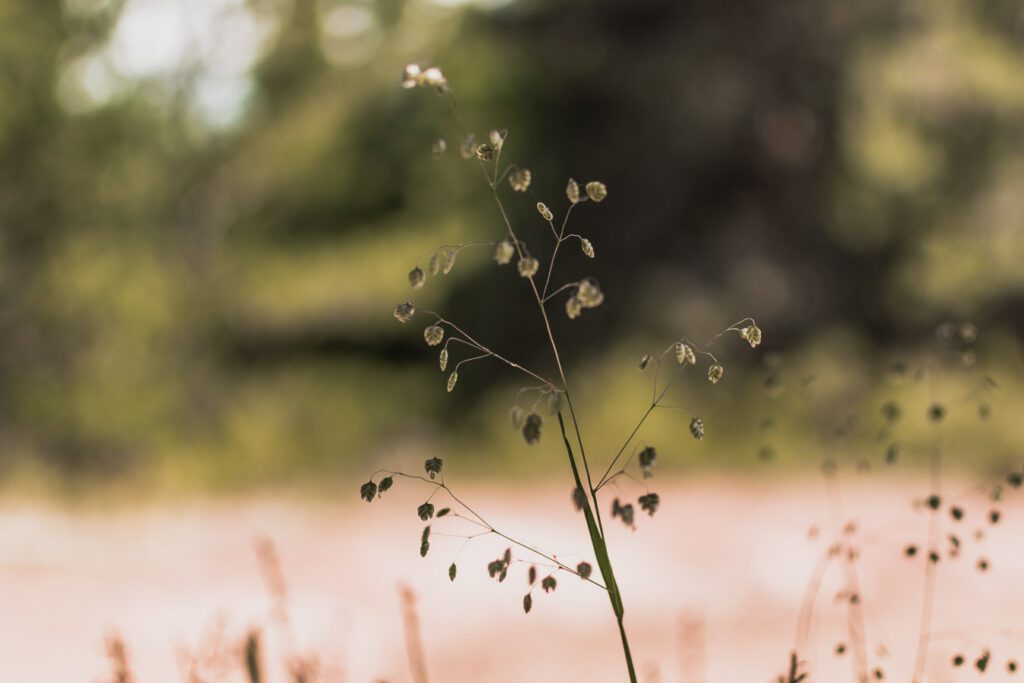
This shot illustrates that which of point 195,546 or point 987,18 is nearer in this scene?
point 195,546

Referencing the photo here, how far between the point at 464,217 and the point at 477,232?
0.21 metres

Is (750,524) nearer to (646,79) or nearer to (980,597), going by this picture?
(980,597)

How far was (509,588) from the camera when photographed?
5.34m

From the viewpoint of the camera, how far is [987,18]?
29.7ft

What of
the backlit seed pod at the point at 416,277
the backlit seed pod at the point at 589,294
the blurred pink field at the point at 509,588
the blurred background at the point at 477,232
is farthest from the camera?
the blurred background at the point at 477,232

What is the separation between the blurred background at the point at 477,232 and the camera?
8.76 m

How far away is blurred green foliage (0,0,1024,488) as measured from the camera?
880 cm

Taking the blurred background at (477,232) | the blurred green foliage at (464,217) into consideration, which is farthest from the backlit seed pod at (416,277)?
the blurred green foliage at (464,217)

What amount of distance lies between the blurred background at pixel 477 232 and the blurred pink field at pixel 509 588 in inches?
Result: 25.4

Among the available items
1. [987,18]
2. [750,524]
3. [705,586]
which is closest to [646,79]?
[987,18]

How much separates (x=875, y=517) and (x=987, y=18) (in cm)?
493

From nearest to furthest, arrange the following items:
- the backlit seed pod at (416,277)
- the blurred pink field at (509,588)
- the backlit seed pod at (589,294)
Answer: the backlit seed pod at (589,294) → the backlit seed pod at (416,277) → the blurred pink field at (509,588)

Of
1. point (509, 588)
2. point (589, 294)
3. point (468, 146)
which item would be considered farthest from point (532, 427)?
point (509, 588)

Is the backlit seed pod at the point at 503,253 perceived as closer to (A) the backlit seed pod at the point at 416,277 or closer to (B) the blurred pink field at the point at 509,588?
(A) the backlit seed pod at the point at 416,277
